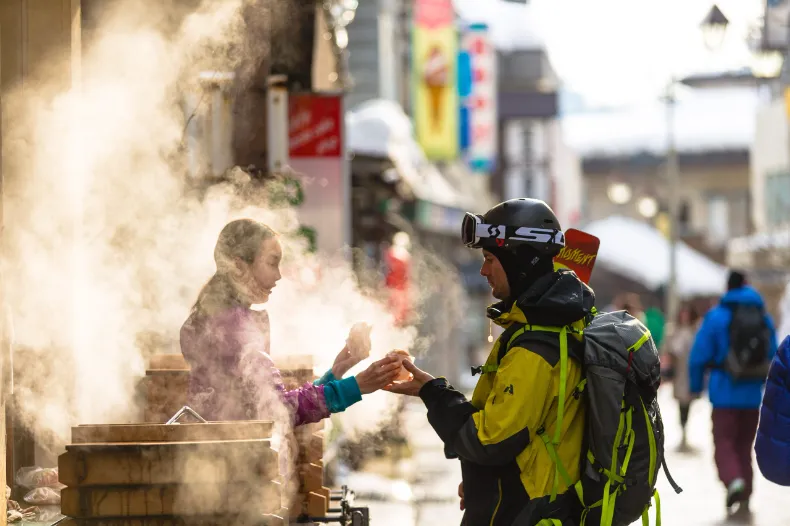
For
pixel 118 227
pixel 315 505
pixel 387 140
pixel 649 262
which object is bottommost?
pixel 315 505

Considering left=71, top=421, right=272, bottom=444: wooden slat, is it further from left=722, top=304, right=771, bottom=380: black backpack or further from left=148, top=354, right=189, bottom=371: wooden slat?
left=722, top=304, right=771, bottom=380: black backpack

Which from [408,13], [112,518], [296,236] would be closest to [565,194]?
[408,13]

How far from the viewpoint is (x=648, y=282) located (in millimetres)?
47406

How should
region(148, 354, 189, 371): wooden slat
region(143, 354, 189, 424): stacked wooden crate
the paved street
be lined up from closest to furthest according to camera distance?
region(143, 354, 189, 424): stacked wooden crate < region(148, 354, 189, 371): wooden slat < the paved street

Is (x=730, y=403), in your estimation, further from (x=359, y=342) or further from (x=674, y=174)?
(x=674, y=174)

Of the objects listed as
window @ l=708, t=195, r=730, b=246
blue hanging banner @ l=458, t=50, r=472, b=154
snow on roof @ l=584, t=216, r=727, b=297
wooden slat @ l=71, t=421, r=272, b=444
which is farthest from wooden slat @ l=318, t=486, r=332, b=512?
window @ l=708, t=195, r=730, b=246

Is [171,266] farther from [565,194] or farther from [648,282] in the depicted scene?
[565,194]

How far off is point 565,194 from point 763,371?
54.7m

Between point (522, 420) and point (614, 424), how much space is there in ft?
1.08

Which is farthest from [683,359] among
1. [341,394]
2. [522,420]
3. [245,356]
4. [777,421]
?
[522,420]

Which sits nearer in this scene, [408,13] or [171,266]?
[171,266]

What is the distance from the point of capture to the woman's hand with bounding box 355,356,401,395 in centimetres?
526

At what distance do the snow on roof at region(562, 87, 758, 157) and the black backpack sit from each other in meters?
59.4

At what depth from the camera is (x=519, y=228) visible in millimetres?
4836
